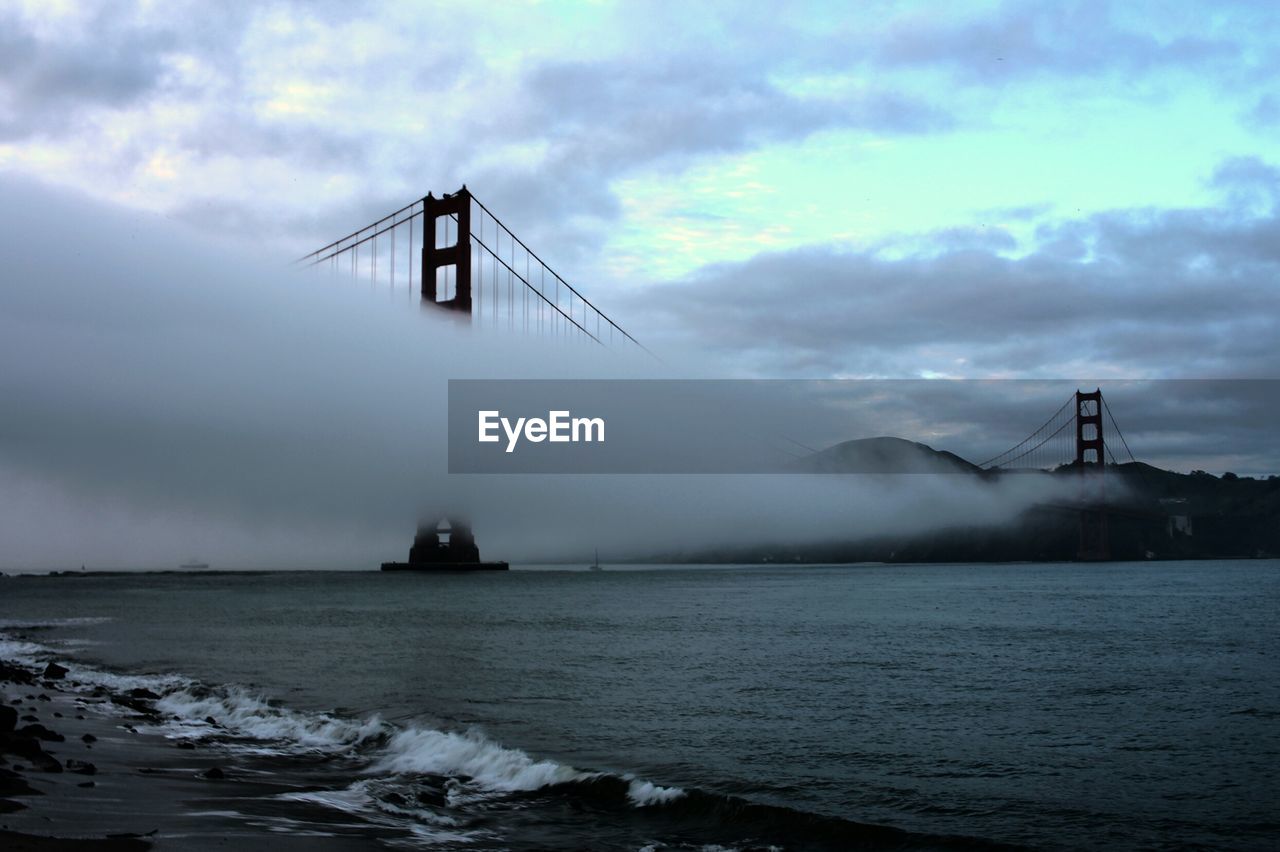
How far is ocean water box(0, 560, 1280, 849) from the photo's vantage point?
10305 mm

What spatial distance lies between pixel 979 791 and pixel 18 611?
2251 inches

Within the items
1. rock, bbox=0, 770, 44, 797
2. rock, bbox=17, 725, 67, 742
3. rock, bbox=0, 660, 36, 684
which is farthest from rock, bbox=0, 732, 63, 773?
rock, bbox=0, 660, 36, 684

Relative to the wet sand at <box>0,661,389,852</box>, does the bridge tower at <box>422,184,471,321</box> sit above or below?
above

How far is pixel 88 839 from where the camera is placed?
304 inches

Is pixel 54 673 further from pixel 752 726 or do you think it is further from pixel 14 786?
pixel 752 726

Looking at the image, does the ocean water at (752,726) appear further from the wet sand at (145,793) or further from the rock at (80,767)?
the rock at (80,767)

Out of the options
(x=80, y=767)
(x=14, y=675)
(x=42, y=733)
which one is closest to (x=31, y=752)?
(x=80, y=767)

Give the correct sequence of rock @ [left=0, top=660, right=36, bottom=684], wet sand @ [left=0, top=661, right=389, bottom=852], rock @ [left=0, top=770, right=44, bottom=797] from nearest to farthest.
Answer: wet sand @ [left=0, top=661, right=389, bottom=852], rock @ [left=0, top=770, right=44, bottom=797], rock @ [left=0, top=660, right=36, bottom=684]

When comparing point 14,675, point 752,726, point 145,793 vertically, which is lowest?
point 752,726

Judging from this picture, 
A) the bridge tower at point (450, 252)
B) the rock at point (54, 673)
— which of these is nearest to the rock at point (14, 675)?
the rock at point (54, 673)

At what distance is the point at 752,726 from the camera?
15984 mm

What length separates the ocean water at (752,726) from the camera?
10.3 m

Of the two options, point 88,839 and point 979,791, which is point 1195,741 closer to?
point 979,791

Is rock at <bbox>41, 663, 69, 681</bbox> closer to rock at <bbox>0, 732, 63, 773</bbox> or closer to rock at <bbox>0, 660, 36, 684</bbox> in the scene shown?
rock at <bbox>0, 660, 36, 684</bbox>
